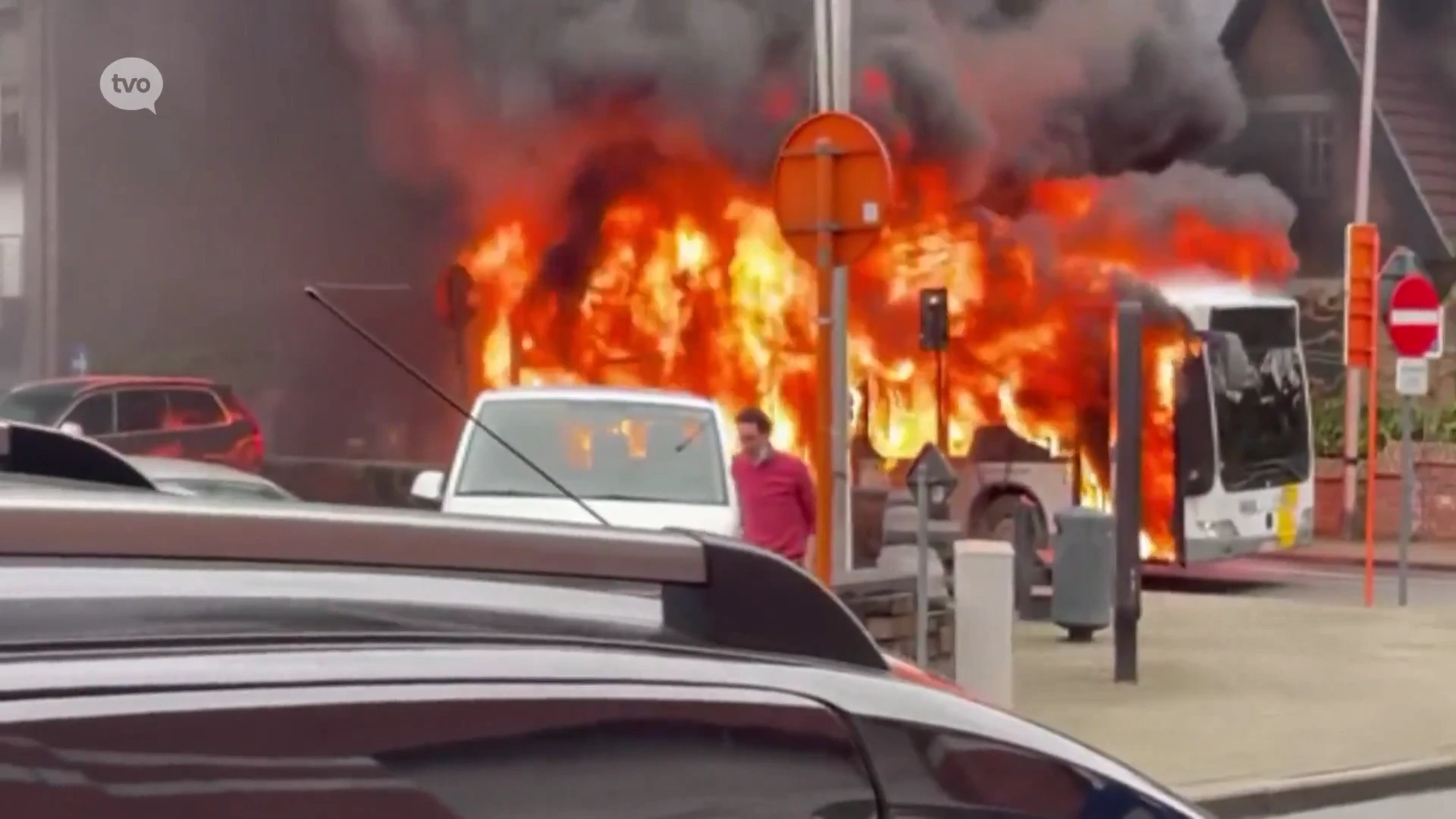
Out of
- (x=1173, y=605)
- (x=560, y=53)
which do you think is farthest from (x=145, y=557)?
(x=560, y=53)

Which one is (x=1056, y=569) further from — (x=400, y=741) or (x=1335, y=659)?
(x=400, y=741)

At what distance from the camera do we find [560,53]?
30266 millimetres

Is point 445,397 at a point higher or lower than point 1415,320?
lower

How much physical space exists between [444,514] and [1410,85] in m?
38.5

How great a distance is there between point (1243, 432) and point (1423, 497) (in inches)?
395

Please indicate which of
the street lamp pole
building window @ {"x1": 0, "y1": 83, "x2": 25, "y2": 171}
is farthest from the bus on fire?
building window @ {"x1": 0, "y1": 83, "x2": 25, "y2": 171}

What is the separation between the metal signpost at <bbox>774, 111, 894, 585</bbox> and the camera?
32.5 ft

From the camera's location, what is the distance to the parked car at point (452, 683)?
4.97ft

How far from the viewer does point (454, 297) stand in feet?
95.7

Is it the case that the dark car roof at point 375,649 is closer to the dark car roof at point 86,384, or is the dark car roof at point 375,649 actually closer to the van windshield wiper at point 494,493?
the van windshield wiper at point 494,493

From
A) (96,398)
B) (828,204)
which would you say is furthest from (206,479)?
(96,398)

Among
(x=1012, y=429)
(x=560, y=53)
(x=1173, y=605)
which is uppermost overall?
(x=560, y=53)

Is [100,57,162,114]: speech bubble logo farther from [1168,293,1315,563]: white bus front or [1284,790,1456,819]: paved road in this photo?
[1284,790,1456,819]: paved road

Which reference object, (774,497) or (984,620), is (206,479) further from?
(984,620)
